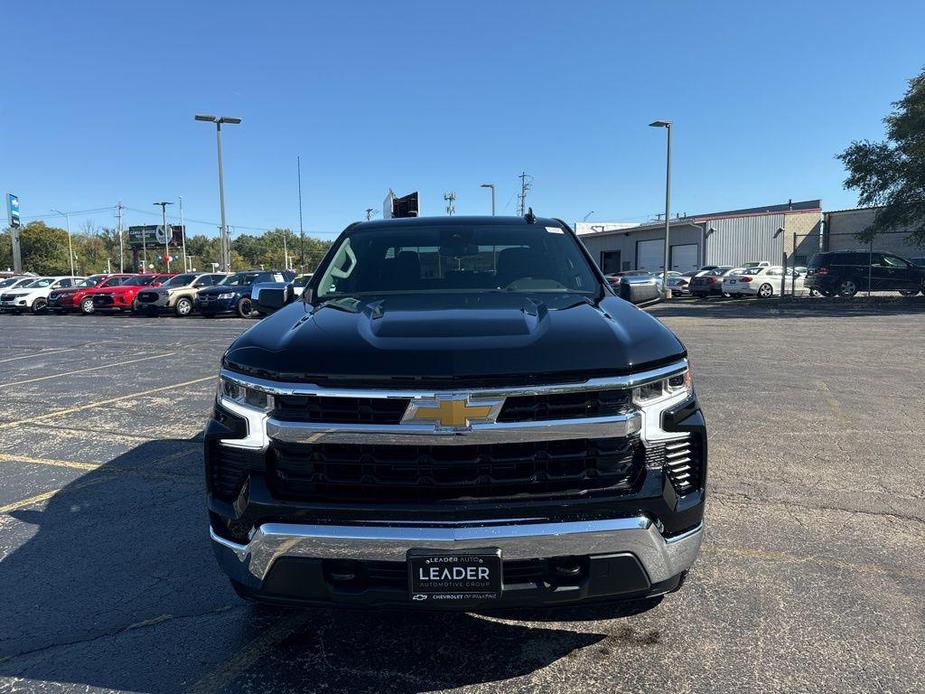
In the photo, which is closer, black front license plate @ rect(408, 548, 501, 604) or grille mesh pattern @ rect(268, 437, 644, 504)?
black front license plate @ rect(408, 548, 501, 604)

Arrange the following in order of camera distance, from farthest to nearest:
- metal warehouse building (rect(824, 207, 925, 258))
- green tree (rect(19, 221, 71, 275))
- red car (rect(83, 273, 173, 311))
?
green tree (rect(19, 221, 71, 275)), metal warehouse building (rect(824, 207, 925, 258)), red car (rect(83, 273, 173, 311))

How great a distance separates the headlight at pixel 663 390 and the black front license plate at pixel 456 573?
2.40 ft

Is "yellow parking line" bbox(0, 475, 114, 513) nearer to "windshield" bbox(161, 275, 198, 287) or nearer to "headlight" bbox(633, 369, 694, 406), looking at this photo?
"headlight" bbox(633, 369, 694, 406)

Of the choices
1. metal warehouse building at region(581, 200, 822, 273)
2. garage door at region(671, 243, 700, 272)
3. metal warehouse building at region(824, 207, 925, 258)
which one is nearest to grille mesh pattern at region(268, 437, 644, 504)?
metal warehouse building at region(824, 207, 925, 258)

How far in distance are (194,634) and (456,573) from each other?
1.47 m

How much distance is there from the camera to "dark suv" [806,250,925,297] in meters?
25.3

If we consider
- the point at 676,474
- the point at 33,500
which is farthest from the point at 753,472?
the point at 33,500

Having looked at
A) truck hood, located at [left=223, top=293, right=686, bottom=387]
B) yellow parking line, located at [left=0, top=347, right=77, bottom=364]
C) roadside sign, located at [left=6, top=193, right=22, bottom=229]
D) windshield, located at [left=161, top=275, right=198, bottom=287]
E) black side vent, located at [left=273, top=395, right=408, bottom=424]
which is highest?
roadside sign, located at [left=6, top=193, right=22, bottom=229]

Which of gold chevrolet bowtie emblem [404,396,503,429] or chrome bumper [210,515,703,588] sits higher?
gold chevrolet bowtie emblem [404,396,503,429]

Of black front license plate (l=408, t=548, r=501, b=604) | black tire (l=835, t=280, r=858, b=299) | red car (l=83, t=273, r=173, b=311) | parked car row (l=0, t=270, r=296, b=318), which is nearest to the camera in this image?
black front license plate (l=408, t=548, r=501, b=604)

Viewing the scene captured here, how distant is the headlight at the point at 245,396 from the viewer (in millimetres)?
2371

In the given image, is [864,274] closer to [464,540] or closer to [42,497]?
[42,497]

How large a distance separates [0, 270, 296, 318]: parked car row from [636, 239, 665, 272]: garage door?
30.2m

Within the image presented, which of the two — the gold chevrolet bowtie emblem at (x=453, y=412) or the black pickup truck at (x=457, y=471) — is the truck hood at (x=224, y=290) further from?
the gold chevrolet bowtie emblem at (x=453, y=412)
